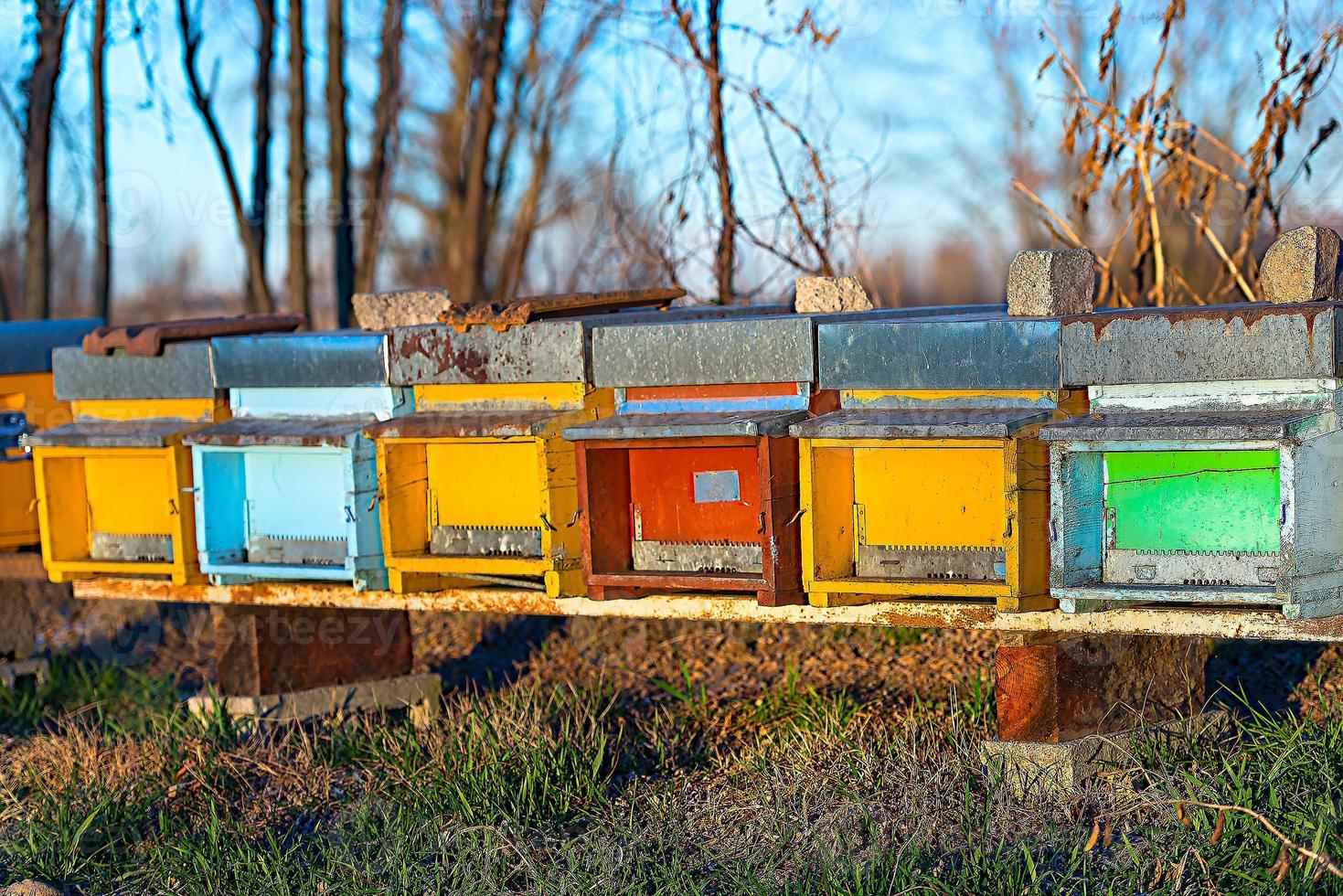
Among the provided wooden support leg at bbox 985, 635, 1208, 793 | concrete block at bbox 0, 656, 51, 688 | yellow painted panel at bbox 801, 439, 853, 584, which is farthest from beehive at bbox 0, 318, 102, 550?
wooden support leg at bbox 985, 635, 1208, 793

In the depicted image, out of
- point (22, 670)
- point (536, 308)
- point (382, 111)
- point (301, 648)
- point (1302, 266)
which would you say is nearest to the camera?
point (1302, 266)

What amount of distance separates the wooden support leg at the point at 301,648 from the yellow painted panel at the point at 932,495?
288cm

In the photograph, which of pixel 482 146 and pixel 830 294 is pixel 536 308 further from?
pixel 482 146

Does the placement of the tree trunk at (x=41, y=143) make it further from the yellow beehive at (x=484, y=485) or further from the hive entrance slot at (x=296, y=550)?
the yellow beehive at (x=484, y=485)

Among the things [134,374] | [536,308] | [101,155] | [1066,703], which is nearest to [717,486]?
[536,308]

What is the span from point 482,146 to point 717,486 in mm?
6383

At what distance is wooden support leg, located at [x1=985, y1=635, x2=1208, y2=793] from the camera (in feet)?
17.2

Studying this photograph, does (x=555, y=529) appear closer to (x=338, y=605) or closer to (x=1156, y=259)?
(x=338, y=605)

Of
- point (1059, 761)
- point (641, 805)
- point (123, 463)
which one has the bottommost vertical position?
point (641, 805)

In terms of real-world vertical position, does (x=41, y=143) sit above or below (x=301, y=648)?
above

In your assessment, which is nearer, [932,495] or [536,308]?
[932,495]

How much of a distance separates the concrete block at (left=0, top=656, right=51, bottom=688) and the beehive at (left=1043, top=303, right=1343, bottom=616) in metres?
5.57

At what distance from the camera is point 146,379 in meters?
6.36

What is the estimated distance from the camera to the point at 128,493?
6457mm
